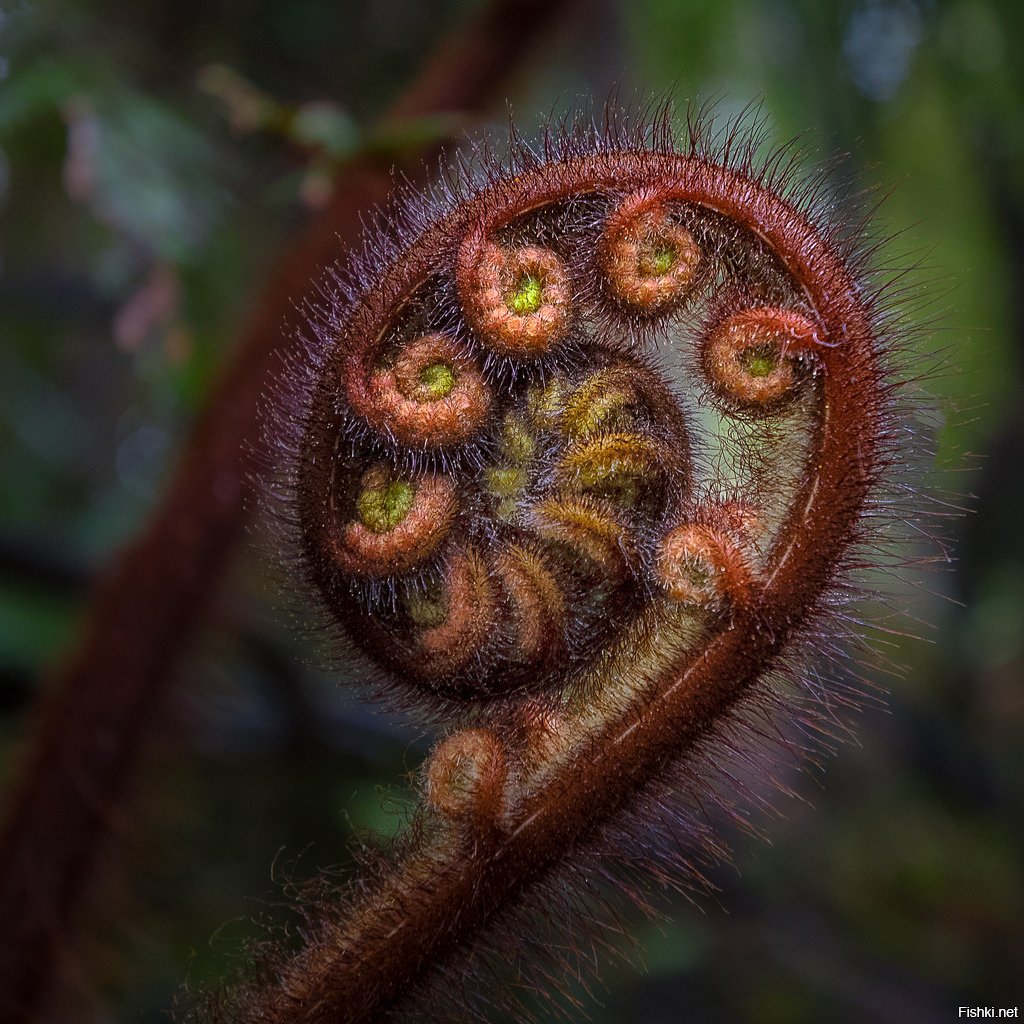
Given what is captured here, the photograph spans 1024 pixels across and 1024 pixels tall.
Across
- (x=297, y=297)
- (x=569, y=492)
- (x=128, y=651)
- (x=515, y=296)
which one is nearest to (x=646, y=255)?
(x=515, y=296)

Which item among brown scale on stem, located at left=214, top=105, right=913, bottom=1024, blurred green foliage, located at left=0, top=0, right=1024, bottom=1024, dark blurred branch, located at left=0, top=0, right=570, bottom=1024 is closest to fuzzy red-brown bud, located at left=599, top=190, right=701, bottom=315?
brown scale on stem, located at left=214, top=105, right=913, bottom=1024

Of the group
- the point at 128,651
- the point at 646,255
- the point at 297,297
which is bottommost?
the point at 128,651

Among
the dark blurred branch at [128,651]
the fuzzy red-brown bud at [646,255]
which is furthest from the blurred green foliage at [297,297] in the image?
the fuzzy red-brown bud at [646,255]

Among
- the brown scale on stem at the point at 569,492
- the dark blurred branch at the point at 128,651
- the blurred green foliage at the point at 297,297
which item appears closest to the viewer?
the brown scale on stem at the point at 569,492

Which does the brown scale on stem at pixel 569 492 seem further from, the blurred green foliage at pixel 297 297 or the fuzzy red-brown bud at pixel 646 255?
the blurred green foliage at pixel 297 297

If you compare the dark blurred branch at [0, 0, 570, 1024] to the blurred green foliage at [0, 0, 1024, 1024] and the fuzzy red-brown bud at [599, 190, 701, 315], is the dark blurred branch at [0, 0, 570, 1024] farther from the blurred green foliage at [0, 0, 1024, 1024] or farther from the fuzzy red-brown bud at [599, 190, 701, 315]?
the fuzzy red-brown bud at [599, 190, 701, 315]

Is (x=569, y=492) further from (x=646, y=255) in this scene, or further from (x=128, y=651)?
(x=128, y=651)
